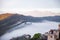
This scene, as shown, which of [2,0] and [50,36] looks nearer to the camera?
[50,36]

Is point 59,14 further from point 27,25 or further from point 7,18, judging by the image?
point 7,18

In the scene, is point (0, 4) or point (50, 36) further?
point (0, 4)

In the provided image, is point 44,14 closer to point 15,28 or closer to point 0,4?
point 15,28

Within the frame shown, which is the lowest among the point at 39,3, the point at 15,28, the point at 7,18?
the point at 15,28

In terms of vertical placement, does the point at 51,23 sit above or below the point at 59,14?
below

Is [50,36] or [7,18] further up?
[7,18]

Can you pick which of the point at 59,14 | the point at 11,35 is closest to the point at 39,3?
the point at 59,14

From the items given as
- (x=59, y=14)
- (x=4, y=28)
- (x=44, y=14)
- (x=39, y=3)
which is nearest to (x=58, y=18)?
(x=59, y=14)

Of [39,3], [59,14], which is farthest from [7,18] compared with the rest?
[59,14]

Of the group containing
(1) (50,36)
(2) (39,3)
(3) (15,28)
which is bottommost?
(1) (50,36)
